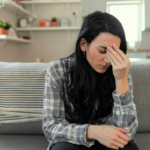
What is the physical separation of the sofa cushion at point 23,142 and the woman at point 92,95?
0.24m

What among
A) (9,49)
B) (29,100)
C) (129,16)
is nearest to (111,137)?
(29,100)

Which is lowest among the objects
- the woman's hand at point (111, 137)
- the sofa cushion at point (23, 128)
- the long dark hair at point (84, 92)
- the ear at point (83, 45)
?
the sofa cushion at point (23, 128)

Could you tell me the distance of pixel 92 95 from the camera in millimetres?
956

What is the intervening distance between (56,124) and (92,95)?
25 cm

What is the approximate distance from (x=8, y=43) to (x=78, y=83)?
216 cm

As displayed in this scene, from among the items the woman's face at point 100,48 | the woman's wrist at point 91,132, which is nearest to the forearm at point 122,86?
the woman's face at point 100,48

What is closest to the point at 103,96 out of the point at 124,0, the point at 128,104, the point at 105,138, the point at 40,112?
the point at 128,104

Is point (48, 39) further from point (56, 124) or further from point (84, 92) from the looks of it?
point (56, 124)

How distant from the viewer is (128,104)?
85 cm

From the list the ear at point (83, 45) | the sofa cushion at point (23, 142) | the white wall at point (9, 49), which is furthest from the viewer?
the white wall at point (9, 49)

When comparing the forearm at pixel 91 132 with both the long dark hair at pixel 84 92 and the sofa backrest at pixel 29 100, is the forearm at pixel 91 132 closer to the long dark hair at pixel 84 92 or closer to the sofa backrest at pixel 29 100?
the long dark hair at pixel 84 92

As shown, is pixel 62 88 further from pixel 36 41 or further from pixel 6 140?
pixel 36 41

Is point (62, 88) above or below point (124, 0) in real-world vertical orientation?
below

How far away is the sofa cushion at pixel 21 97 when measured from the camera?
1.14 meters
